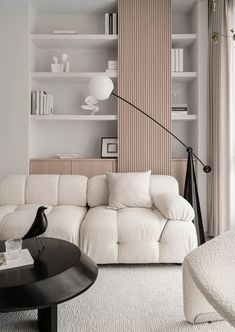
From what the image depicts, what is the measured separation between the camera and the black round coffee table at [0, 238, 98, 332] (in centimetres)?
140

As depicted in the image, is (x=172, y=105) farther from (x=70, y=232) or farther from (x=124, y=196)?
(x=70, y=232)

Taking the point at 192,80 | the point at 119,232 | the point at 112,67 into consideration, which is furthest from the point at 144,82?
the point at 119,232

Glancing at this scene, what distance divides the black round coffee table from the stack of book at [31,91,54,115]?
6.98 feet

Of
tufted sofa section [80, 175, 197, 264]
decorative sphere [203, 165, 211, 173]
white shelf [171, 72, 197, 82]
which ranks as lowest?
tufted sofa section [80, 175, 197, 264]

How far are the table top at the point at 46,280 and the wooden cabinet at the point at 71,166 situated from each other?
5.83 feet

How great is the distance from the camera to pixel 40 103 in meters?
3.64

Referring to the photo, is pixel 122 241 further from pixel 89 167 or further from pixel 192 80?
pixel 192 80

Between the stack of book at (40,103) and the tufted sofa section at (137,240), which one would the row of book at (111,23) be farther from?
the tufted sofa section at (137,240)

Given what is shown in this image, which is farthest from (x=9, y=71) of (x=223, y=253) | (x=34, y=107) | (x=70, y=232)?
(x=223, y=253)

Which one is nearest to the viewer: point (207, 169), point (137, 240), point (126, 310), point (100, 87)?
point (126, 310)

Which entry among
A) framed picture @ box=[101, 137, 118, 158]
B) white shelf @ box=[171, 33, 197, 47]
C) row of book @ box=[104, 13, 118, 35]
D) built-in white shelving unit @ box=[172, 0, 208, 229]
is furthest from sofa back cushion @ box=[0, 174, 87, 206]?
white shelf @ box=[171, 33, 197, 47]

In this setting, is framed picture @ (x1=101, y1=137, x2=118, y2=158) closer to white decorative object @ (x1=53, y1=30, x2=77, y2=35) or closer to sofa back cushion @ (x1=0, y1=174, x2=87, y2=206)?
sofa back cushion @ (x1=0, y1=174, x2=87, y2=206)

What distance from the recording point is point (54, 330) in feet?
5.28

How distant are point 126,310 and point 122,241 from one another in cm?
67
